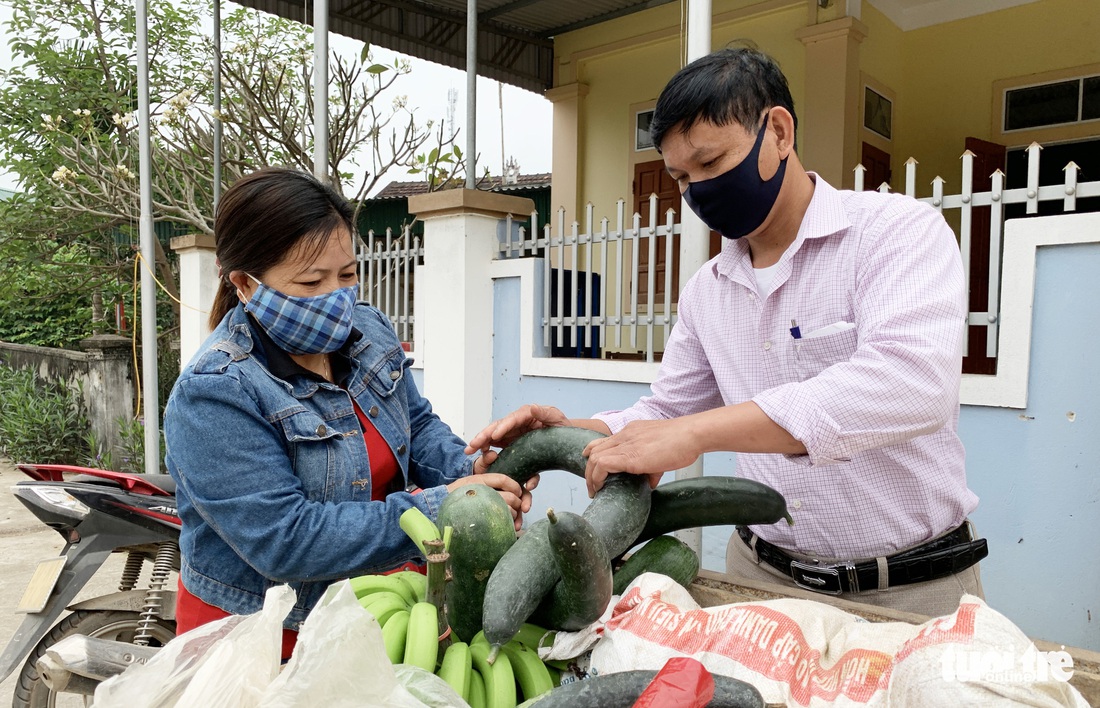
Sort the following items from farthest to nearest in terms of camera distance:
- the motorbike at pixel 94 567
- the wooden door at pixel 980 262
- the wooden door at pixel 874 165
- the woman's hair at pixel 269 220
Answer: the wooden door at pixel 874 165 → the wooden door at pixel 980 262 → the motorbike at pixel 94 567 → the woman's hair at pixel 269 220

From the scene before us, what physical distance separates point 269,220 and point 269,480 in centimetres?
57

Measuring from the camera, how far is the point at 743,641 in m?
1.21

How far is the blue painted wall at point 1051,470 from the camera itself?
125 inches

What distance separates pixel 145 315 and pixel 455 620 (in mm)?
5481

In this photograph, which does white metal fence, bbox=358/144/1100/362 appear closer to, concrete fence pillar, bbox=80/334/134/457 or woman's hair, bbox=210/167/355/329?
woman's hair, bbox=210/167/355/329

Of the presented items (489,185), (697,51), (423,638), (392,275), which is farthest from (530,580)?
(489,185)

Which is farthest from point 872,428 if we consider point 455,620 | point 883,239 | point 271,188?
point 271,188

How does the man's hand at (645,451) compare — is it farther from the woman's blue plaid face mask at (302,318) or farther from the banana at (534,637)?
the woman's blue plaid face mask at (302,318)

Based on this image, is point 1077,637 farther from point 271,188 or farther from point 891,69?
point 891,69

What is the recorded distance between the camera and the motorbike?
2.74m

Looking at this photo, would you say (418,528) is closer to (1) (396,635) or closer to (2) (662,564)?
(1) (396,635)

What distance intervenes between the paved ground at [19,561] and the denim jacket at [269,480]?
282cm

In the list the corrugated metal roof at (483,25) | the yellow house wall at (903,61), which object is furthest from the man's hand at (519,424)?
the corrugated metal roof at (483,25)

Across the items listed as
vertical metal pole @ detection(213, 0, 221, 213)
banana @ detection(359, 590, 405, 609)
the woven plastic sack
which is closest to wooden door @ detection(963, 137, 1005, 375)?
the woven plastic sack
